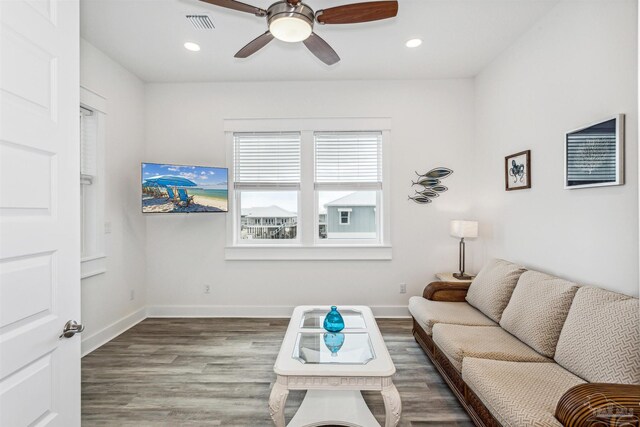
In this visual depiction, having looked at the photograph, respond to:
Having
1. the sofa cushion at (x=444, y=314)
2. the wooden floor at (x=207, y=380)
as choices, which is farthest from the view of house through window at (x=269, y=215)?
the sofa cushion at (x=444, y=314)

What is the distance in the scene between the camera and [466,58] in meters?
3.44

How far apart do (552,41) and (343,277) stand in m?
3.07

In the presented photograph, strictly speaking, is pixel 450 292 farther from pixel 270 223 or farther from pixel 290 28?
pixel 290 28

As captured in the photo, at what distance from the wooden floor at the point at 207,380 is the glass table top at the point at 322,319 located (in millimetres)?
478

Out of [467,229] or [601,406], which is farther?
[467,229]

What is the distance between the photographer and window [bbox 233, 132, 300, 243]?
4055mm

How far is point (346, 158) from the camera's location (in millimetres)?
4055

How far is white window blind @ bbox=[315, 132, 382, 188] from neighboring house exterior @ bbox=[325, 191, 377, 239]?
0.19 metres

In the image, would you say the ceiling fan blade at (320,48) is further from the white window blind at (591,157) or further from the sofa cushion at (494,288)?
the sofa cushion at (494,288)

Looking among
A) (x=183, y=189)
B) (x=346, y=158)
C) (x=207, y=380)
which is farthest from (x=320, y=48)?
(x=207, y=380)

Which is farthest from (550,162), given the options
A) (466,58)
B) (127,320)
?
(127,320)

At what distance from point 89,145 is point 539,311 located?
419cm

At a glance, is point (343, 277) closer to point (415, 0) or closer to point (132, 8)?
point (415, 0)

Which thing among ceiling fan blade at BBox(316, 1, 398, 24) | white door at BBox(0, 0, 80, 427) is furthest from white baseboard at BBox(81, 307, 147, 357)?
ceiling fan blade at BBox(316, 1, 398, 24)
